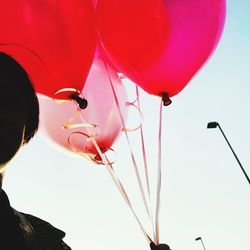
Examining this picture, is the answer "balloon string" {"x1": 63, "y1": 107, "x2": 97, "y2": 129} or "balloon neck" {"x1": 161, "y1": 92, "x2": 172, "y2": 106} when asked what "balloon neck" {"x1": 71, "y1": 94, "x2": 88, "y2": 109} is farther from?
"balloon neck" {"x1": 161, "y1": 92, "x2": 172, "y2": 106}

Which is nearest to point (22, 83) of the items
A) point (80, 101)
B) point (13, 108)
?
point (13, 108)

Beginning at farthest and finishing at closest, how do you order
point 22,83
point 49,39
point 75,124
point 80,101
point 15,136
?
1. point 75,124
2. point 80,101
3. point 49,39
4. point 22,83
5. point 15,136

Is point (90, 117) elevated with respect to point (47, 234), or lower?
elevated

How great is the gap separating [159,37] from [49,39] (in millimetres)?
822

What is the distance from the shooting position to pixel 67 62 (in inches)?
88.7

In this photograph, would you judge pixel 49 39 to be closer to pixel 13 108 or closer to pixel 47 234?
pixel 13 108

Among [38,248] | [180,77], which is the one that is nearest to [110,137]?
[180,77]

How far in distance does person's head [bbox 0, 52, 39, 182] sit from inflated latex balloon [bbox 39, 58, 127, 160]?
71cm

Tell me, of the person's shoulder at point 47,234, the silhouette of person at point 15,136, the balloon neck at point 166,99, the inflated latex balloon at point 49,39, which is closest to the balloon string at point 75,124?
the inflated latex balloon at point 49,39

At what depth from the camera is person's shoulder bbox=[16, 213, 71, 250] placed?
6.44 feet

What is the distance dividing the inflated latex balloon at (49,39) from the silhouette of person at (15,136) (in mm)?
313

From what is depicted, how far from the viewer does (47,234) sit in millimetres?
2025

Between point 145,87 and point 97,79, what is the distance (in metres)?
0.43

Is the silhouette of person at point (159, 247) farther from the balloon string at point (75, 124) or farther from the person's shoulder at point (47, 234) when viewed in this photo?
the balloon string at point (75, 124)
